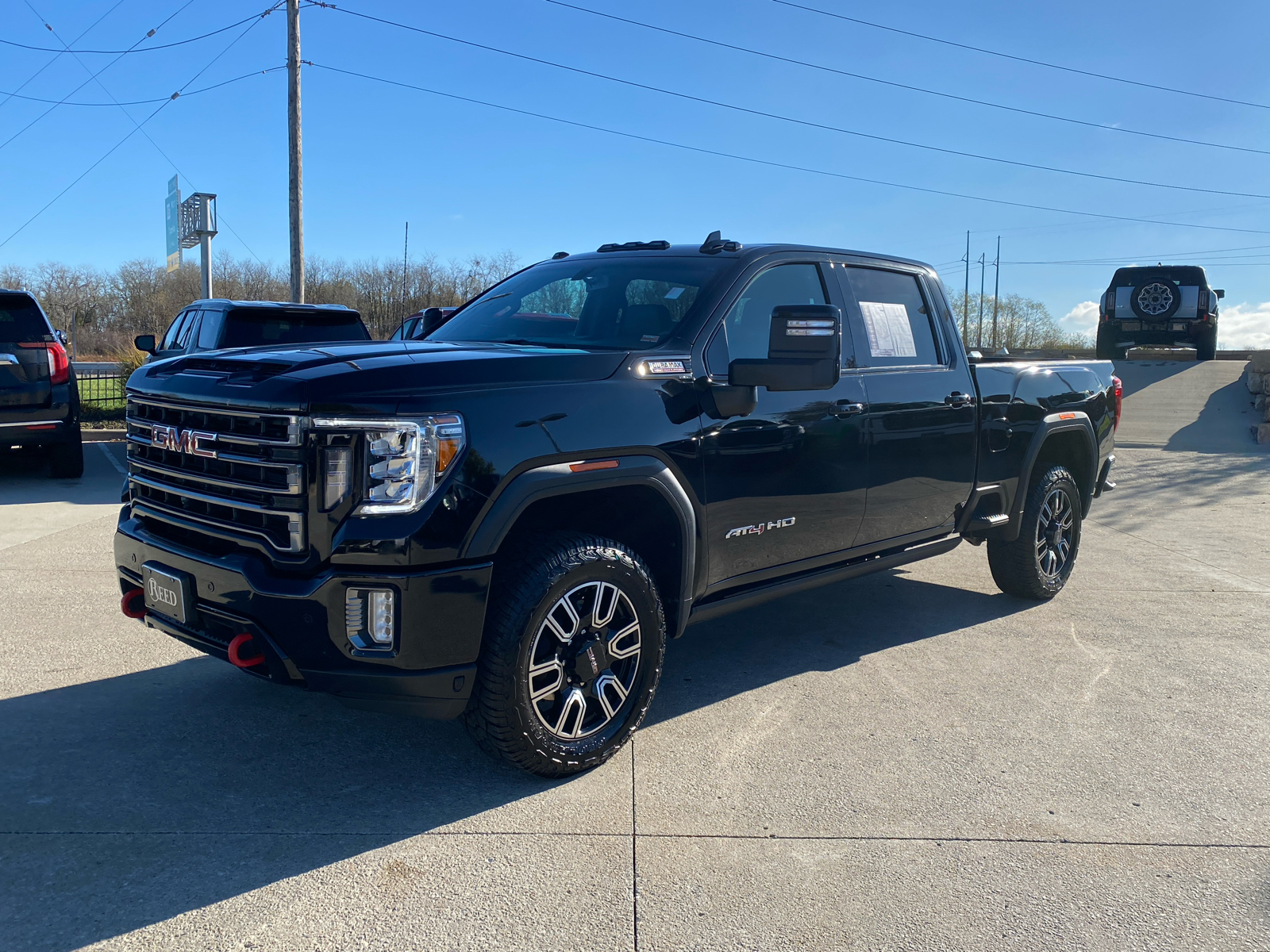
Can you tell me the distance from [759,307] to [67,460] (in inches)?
356

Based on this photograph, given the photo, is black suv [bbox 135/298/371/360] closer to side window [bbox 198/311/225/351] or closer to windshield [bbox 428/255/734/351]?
side window [bbox 198/311/225/351]

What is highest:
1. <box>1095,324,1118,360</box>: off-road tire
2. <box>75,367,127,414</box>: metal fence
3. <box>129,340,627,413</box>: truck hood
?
<box>1095,324,1118,360</box>: off-road tire

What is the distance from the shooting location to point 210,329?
31.7ft

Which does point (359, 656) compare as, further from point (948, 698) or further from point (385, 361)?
point (948, 698)

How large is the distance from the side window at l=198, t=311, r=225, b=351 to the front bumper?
6.90m

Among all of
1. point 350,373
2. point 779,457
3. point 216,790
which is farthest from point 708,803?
point 350,373

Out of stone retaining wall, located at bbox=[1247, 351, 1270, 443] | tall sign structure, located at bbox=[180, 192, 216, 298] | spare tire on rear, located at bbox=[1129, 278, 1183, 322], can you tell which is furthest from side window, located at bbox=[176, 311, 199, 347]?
spare tire on rear, located at bbox=[1129, 278, 1183, 322]

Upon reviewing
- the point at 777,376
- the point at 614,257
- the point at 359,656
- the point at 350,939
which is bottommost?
the point at 350,939

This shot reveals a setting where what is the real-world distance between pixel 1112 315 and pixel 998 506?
1748 cm

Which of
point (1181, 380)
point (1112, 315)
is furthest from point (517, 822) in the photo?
point (1112, 315)

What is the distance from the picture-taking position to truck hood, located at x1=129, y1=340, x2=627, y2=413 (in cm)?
305

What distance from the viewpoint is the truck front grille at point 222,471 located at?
122 inches

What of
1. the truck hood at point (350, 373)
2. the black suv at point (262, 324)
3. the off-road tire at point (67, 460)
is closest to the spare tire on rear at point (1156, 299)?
the black suv at point (262, 324)

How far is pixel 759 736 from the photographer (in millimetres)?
4004
